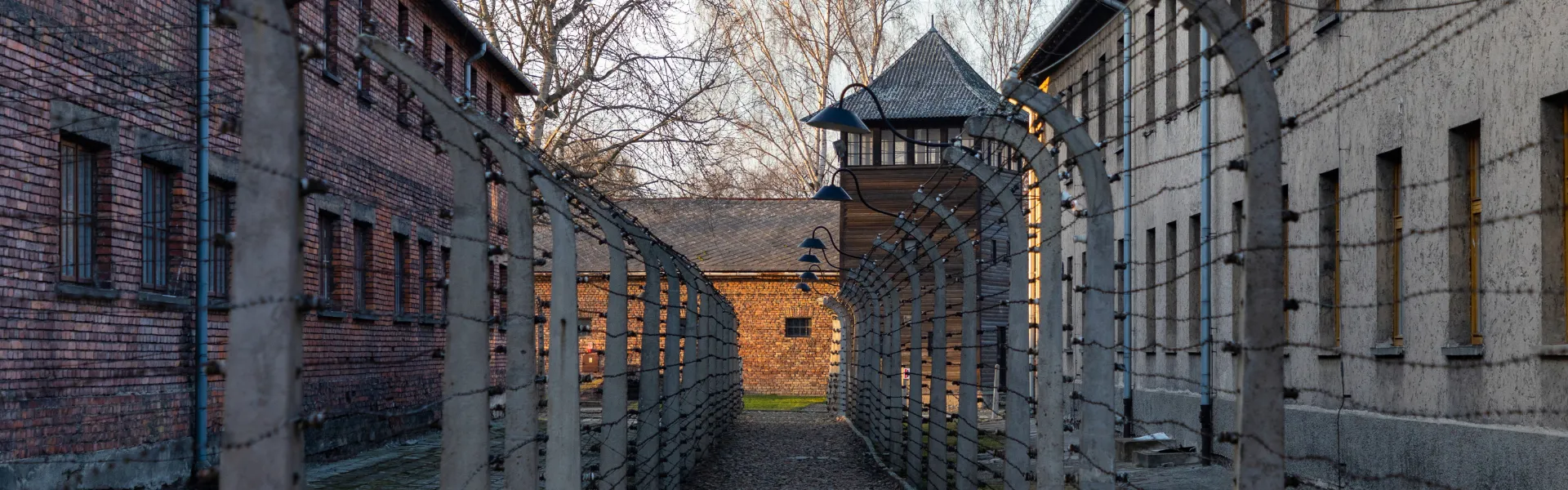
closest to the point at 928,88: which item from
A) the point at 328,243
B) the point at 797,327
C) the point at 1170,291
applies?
the point at 797,327

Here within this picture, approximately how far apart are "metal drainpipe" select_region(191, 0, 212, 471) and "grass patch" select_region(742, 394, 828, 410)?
24.7m

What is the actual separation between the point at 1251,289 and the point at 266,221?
9.16 feet

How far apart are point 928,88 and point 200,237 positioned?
1241 inches

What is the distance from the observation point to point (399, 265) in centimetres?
2456

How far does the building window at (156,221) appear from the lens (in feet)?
48.9

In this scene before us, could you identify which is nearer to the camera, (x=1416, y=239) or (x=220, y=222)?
(x=1416, y=239)

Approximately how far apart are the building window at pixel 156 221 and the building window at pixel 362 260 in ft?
20.6

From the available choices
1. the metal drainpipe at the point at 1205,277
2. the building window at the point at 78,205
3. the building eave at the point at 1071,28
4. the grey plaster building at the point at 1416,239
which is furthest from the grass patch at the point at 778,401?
the building window at the point at 78,205

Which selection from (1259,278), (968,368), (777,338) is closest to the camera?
(1259,278)

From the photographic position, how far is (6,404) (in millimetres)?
12133

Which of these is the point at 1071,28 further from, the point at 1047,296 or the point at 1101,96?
the point at 1047,296

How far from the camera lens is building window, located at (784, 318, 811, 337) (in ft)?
175

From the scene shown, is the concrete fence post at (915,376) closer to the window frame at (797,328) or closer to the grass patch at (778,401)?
the grass patch at (778,401)

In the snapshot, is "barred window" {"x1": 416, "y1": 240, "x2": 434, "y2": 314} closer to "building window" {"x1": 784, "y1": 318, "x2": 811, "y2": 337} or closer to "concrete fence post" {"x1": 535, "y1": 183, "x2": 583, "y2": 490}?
"concrete fence post" {"x1": 535, "y1": 183, "x2": 583, "y2": 490}
